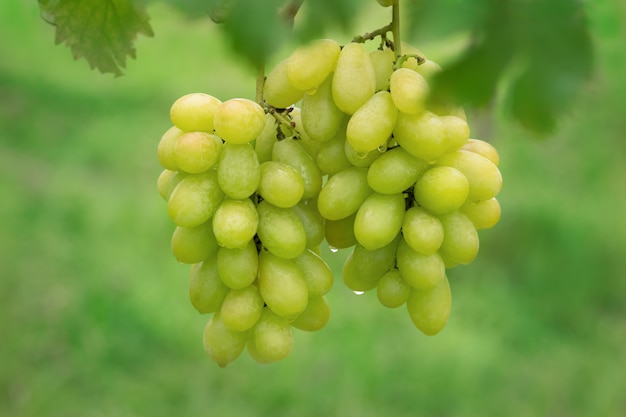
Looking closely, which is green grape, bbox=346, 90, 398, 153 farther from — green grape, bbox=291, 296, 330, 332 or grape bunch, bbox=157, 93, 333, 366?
green grape, bbox=291, 296, 330, 332

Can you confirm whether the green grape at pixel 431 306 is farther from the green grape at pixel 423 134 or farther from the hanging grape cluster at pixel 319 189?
the green grape at pixel 423 134

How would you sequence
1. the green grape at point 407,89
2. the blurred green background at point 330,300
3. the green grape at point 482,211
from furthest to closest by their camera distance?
the blurred green background at point 330,300
the green grape at point 482,211
the green grape at point 407,89

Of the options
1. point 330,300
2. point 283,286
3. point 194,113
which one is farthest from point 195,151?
point 330,300

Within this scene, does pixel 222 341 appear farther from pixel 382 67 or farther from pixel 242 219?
pixel 382 67

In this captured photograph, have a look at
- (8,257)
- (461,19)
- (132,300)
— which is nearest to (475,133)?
(132,300)

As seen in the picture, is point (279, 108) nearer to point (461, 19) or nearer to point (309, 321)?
point (309, 321)

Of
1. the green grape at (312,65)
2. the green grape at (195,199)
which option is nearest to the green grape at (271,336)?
the green grape at (195,199)

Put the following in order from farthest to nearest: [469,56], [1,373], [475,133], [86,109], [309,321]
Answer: [86,109]
[475,133]
[1,373]
[309,321]
[469,56]
